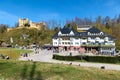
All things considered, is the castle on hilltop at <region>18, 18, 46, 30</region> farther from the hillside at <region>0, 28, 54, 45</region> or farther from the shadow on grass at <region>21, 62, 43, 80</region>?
the shadow on grass at <region>21, 62, 43, 80</region>

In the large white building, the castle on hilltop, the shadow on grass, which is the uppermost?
the castle on hilltop

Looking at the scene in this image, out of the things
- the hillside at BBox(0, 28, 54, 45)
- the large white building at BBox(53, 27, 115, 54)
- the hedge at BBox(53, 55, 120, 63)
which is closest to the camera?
the hedge at BBox(53, 55, 120, 63)

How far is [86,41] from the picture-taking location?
81562 millimetres

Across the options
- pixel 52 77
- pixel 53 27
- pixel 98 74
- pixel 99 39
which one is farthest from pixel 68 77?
pixel 53 27

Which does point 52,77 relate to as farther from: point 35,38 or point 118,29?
point 35,38

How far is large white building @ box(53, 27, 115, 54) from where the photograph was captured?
7386 centimetres

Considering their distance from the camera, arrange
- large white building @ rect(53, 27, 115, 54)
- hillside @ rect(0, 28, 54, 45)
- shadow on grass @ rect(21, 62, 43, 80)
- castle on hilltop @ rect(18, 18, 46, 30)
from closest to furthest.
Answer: shadow on grass @ rect(21, 62, 43, 80)
large white building @ rect(53, 27, 115, 54)
hillside @ rect(0, 28, 54, 45)
castle on hilltop @ rect(18, 18, 46, 30)

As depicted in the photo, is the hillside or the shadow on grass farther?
the hillside

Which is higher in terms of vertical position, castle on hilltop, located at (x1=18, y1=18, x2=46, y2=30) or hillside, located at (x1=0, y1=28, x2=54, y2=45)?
castle on hilltop, located at (x1=18, y1=18, x2=46, y2=30)

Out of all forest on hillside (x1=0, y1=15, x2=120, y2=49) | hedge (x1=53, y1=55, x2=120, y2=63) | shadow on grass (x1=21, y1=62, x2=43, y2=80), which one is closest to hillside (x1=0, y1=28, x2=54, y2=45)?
forest on hillside (x1=0, y1=15, x2=120, y2=49)

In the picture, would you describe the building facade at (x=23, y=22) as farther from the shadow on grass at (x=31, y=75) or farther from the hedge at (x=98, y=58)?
the shadow on grass at (x=31, y=75)

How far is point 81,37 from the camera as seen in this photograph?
271ft

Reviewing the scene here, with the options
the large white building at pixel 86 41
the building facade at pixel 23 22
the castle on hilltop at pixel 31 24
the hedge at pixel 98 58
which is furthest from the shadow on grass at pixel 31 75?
the building facade at pixel 23 22

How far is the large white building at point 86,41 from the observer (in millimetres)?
73863
